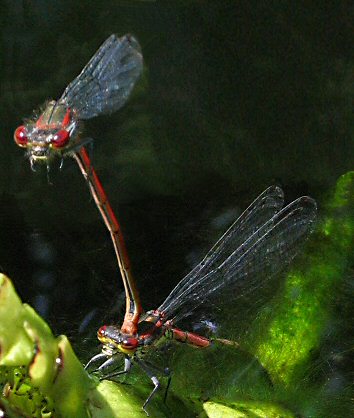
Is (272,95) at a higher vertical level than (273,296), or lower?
higher

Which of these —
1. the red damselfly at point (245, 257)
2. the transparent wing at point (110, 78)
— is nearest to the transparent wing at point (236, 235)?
the red damselfly at point (245, 257)

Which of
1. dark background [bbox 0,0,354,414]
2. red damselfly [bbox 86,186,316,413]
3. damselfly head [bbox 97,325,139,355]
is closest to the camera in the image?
damselfly head [bbox 97,325,139,355]

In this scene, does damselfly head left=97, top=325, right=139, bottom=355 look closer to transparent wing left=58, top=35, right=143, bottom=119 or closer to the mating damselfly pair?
the mating damselfly pair

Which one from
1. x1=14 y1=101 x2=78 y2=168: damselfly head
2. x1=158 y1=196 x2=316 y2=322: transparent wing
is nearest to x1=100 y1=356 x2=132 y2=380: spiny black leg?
x1=158 y1=196 x2=316 y2=322: transparent wing

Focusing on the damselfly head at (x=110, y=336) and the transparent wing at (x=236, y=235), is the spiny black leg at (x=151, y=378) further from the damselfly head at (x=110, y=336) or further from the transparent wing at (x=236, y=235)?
the transparent wing at (x=236, y=235)

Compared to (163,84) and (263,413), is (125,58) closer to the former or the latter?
(163,84)

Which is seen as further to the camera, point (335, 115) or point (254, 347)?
point (335, 115)

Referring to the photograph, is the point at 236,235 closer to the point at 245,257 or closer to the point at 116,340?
the point at 245,257

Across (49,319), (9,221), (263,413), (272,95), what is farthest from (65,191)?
(263,413)
